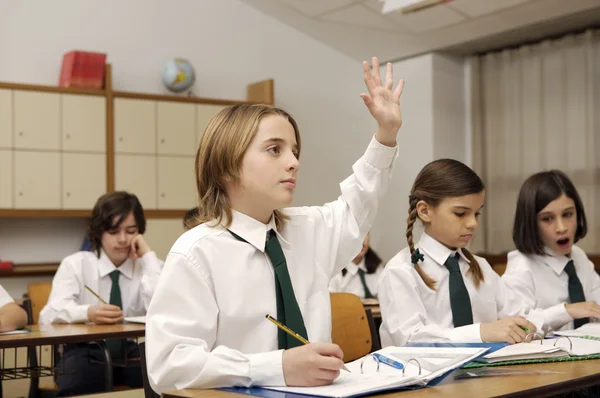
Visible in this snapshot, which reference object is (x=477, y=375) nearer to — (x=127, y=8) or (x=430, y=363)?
(x=430, y=363)

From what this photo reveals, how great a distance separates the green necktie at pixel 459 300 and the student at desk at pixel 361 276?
274 centimetres

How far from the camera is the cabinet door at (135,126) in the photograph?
5.90 metres

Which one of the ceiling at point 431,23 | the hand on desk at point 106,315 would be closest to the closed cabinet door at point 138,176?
the ceiling at point 431,23

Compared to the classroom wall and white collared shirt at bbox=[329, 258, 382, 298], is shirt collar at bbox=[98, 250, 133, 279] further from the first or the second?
the classroom wall

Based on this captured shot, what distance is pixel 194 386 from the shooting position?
1.34 m

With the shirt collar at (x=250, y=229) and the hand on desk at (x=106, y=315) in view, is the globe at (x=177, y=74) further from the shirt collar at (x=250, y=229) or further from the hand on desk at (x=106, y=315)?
the shirt collar at (x=250, y=229)

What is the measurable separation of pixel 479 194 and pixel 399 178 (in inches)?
187

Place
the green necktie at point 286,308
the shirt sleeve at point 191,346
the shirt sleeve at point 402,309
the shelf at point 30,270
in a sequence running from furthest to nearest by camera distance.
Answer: the shelf at point 30,270 < the shirt sleeve at point 402,309 < the green necktie at point 286,308 < the shirt sleeve at point 191,346

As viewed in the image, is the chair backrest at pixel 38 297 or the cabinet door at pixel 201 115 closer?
the chair backrest at pixel 38 297

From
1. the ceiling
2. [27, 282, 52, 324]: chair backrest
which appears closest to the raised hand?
[27, 282, 52, 324]: chair backrest

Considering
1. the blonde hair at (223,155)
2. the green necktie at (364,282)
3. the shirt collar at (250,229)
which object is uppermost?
the blonde hair at (223,155)

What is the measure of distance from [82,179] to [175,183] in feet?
2.51

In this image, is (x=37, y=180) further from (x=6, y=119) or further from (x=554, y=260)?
(x=554, y=260)

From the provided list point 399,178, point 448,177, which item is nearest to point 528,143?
point 399,178
